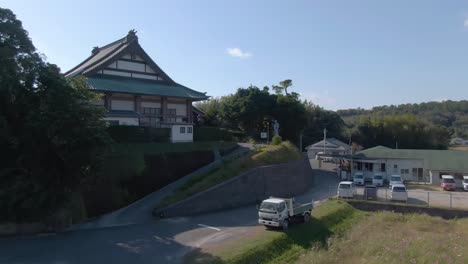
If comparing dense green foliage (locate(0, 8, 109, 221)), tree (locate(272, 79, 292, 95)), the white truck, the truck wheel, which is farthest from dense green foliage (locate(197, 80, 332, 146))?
dense green foliage (locate(0, 8, 109, 221))

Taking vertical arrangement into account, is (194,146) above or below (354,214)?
above

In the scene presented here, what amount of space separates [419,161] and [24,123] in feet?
130

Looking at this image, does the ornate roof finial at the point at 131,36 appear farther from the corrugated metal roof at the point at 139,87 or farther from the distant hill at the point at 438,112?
the distant hill at the point at 438,112

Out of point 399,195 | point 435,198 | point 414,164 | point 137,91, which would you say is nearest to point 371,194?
point 399,195

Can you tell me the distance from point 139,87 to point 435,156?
3290 centimetres

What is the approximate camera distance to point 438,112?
147250 millimetres

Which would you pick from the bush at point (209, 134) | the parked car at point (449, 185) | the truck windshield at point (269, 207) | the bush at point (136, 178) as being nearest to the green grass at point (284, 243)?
the truck windshield at point (269, 207)

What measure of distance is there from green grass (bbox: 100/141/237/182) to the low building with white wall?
955 inches

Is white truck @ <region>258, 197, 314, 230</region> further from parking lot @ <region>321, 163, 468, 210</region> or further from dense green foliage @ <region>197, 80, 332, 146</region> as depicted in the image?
dense green foliage @ <region>197, 80, 332, 146</region>

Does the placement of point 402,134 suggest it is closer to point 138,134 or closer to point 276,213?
point 138,134

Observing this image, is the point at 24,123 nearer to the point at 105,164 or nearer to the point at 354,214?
the point at 105,164

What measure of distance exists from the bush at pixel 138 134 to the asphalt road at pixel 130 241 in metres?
7.02

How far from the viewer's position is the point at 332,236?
2148 cm

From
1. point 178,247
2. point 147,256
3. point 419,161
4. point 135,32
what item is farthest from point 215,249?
point 419,161
